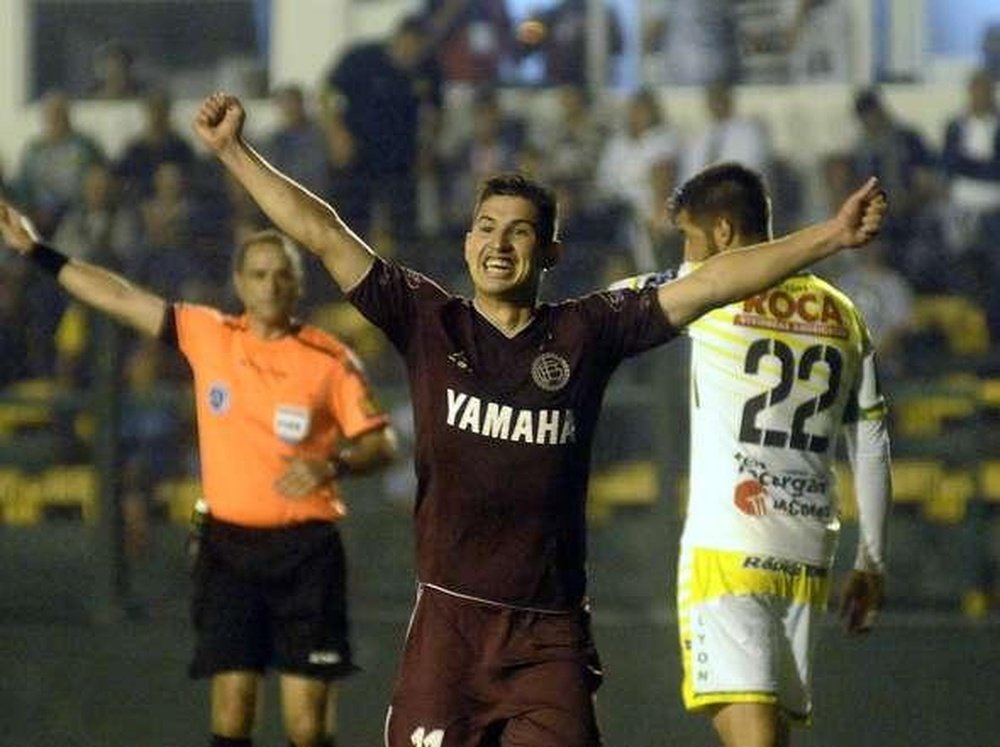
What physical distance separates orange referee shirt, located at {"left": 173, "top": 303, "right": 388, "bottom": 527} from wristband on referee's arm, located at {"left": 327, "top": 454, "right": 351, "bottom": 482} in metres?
0.08

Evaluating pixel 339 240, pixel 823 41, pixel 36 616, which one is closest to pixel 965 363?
pixel 823 41

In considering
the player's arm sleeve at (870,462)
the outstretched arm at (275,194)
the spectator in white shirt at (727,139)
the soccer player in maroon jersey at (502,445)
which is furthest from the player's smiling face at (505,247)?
the spectator in white shirt at (727,139)

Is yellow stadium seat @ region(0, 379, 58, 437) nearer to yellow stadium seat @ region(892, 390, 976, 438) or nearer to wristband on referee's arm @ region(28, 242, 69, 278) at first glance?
yellow stadium seat @ region(892, 390, 976, 438)

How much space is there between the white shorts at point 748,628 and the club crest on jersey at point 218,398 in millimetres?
2192

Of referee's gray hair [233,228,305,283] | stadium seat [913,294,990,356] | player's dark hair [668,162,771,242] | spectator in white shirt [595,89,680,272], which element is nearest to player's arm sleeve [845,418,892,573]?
player's dark hair [668,162,771,242]

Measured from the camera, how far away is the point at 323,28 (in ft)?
53.4

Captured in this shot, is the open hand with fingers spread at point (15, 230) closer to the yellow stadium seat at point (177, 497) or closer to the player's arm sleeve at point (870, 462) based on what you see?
→ the player's arm sleeve at point (870, 462)

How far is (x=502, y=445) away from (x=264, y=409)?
9.20 ft

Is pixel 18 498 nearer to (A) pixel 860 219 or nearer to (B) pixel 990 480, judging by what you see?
(B) pixel 990 480

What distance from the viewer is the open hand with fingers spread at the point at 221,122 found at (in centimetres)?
619

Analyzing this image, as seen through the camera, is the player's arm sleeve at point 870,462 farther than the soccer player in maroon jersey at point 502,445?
Yes

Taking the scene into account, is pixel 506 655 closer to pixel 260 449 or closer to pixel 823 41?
pixel 260 449

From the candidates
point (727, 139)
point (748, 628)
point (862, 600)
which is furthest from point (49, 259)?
point (727, 139)

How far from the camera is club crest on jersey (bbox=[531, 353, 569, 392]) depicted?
644 centimetres
